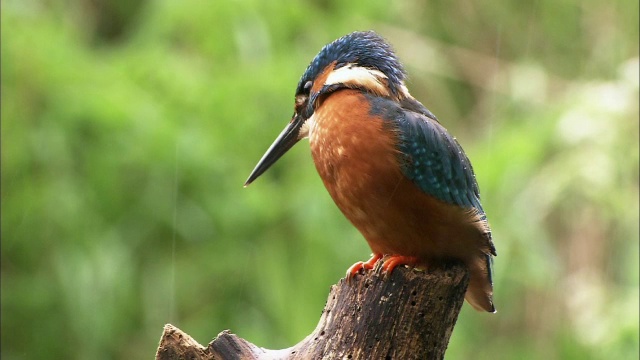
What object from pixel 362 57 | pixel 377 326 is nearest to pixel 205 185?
pixel 362 57

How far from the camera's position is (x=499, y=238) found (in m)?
3.79

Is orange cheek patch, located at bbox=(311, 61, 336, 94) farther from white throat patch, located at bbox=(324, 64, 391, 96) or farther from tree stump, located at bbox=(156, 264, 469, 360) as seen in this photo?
tree stump, located at bbox=(156, 264, 469, 360)

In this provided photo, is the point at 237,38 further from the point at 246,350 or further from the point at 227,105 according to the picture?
the point at 246,350

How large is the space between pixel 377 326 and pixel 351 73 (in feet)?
1.98

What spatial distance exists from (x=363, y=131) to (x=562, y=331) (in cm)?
267

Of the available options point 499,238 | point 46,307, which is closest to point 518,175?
point 499,238

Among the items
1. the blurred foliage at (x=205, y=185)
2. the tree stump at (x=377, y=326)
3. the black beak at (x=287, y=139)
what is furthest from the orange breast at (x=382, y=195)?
the blurred foliage at (x=205, y=185)

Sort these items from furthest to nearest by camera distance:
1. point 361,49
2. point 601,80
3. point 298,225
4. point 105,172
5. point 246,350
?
point 601,80 → point 298,225 → point 105,172 → point 361,49 → point 246,350

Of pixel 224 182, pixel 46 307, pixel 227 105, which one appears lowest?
pixel 46 307

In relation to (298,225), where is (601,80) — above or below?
above

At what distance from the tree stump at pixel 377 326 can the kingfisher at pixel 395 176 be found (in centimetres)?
5

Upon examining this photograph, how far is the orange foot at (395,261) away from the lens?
1.80m

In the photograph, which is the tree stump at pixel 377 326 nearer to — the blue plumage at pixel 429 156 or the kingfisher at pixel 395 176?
the kingfisher at pixel 395 176

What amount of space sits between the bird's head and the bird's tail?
41cm
